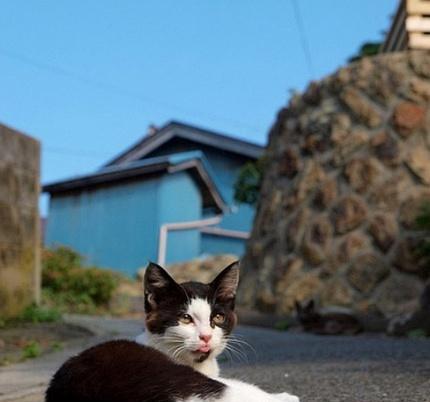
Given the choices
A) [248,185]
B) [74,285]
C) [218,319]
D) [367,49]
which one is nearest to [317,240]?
[74,285]

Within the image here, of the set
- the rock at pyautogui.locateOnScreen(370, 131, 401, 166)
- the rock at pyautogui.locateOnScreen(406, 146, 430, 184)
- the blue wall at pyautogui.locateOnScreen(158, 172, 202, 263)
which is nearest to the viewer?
the rock at pyautogui.locateOnScreen(406, 146, 430, 184)

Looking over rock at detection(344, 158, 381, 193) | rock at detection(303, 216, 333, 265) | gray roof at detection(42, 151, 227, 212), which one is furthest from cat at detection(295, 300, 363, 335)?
gray roof at detection(42, 151, 227, 212)

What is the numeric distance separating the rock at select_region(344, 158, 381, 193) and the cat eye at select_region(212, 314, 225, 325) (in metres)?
7.20

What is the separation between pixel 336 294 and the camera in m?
9.91

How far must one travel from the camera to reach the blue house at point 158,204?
17234 millimetres

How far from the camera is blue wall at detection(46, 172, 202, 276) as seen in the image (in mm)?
17203

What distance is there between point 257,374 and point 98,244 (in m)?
13.3

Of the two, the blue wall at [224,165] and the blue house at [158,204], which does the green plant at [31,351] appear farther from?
the blue wall at [224,165]

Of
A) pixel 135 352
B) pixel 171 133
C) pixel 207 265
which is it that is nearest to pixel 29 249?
pixel 135 352

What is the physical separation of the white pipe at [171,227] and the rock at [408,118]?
783 cm

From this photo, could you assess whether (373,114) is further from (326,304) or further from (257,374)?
(257,374)

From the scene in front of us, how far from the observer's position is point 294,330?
9.69 meters

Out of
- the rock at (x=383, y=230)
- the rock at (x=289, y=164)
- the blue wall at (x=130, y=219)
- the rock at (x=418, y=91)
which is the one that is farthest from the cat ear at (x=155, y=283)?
the blue wall at (x=130, y=219)

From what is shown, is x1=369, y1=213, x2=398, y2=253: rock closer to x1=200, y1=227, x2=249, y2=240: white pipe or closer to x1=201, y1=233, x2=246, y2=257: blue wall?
x1=201, y1=233, x2=246, y2=257: blue wall
